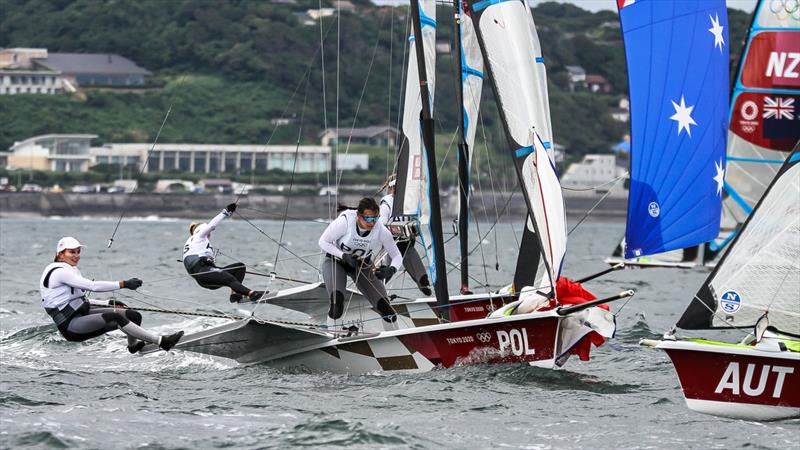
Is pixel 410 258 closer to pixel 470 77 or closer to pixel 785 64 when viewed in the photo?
pixel 470 77

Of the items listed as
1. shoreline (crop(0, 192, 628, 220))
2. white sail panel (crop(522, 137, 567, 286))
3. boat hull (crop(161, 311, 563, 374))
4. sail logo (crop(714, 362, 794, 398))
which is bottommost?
shoreline (crop(0, 192, 628, 220))

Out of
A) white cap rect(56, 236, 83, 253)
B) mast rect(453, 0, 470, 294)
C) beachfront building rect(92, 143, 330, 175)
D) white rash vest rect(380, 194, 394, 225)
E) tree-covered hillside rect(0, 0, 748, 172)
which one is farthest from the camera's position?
tree-covered hillside rect(0, 0, 748, 172)

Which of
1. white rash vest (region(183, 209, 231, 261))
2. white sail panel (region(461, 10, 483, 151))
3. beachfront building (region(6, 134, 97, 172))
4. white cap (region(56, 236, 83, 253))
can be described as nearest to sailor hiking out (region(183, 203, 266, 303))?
white rash vest (region(183, 209, 231, 261))

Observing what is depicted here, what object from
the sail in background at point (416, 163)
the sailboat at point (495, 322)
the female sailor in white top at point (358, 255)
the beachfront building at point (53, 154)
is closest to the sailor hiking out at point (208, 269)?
the sailboat at point (495, 322)

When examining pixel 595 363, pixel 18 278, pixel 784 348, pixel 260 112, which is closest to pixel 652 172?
pixel 595 363

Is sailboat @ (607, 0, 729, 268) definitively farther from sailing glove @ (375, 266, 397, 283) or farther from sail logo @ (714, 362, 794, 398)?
sail logo @ (714, 362, 794, 398)

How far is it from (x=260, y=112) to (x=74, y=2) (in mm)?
37472

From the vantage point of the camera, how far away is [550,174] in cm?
1136

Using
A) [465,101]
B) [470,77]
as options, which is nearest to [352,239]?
[465,101]

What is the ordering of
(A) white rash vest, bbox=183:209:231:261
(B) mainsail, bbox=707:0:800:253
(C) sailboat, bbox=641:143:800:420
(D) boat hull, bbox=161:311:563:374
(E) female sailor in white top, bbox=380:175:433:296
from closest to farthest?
(C) sailboat, bbox=641:143:800:420, (D) boat hull, bbox=161:311:563:374, (A) white rash vest, bbox=183:209:231:261, (E) female sailor in white top, bbox=380:175:433:296, (B) mainsail, bbox=707:0:800:253

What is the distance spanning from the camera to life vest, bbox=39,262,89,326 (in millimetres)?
11164

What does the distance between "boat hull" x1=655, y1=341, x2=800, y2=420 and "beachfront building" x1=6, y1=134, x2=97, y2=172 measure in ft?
308

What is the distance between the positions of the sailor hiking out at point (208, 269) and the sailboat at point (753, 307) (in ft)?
15.6

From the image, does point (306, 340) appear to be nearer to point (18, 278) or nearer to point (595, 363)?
point (595, 363)
